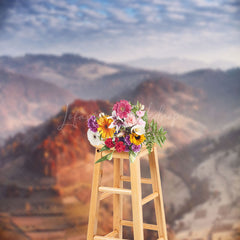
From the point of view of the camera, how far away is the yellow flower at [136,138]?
2.05 m

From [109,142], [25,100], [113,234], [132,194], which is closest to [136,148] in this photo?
[109,142]

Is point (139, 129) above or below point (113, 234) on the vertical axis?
above

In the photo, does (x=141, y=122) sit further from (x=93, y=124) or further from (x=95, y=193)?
(x=95, y=193)

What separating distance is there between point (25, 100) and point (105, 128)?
51.4 inches

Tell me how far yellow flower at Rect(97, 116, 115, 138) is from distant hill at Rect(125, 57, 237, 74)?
1186mm

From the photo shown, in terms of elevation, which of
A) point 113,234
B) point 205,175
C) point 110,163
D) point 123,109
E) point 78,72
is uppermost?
point 78,72

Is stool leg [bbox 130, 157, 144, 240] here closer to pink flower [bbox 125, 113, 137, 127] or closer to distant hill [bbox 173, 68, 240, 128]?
pink flower [bbox 125, 113, 137, 127]

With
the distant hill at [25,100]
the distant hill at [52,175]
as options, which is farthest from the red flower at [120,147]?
the distant hill at [25,100]

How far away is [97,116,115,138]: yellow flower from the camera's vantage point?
2.08 m

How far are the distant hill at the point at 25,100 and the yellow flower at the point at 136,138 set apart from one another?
1210mm

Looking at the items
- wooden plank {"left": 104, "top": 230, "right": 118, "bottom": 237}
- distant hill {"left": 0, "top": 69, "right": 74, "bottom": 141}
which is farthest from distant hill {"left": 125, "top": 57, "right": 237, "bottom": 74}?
wooden plank {"left": 104, "top": 230, "right": 118, "bottom": 237}

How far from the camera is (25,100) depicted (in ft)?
10.3

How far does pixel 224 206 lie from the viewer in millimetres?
3113

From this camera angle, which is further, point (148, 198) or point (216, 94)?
point (216, 94)
